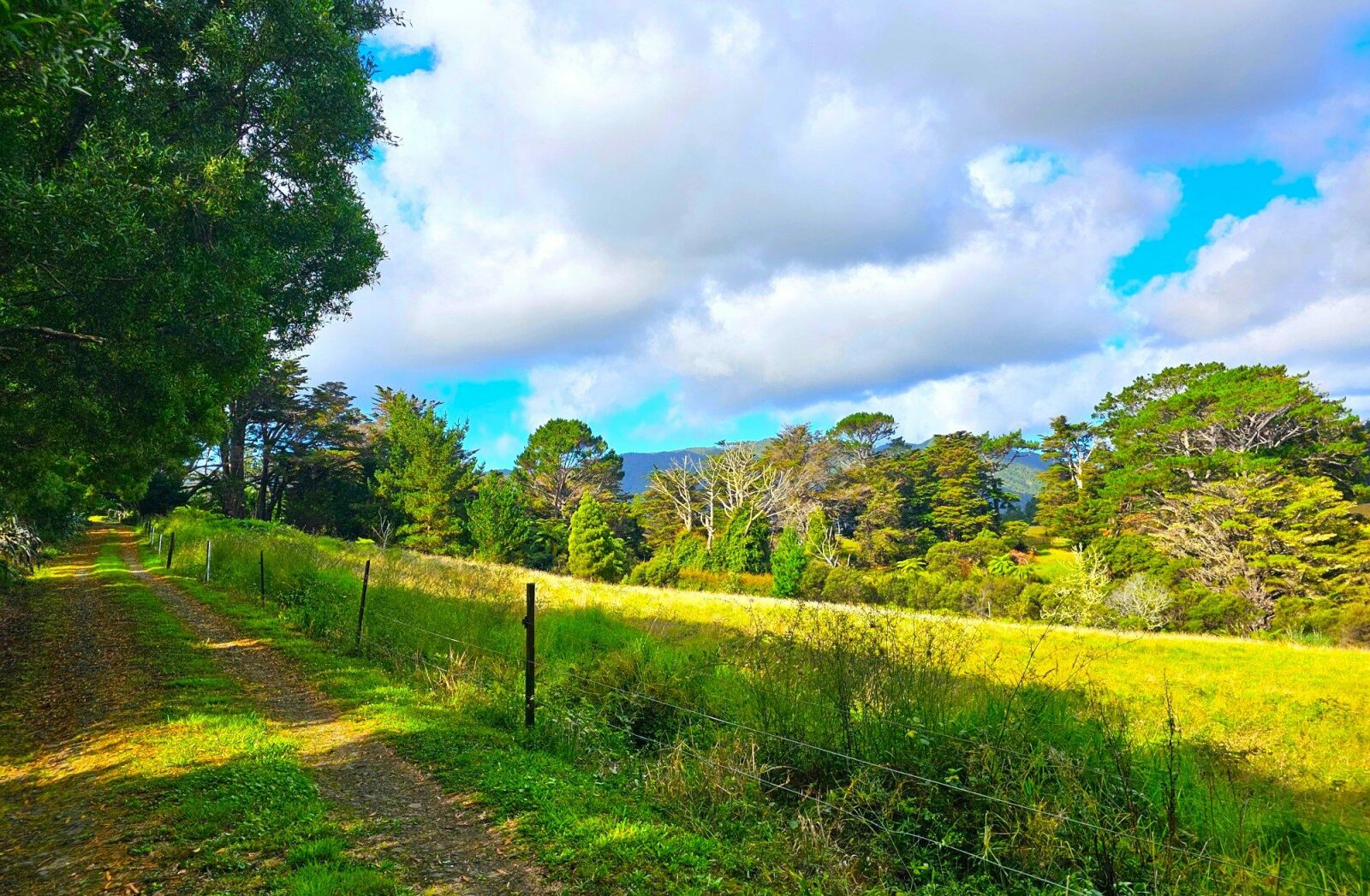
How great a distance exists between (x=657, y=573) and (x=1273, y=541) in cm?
3886

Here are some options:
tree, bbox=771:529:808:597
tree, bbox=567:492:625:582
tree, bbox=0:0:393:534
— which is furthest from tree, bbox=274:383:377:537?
tree, bbox=0:0:393:534

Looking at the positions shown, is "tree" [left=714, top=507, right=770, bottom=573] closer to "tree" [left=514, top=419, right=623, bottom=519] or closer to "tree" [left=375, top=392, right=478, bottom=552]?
"tree" [left=514, top=419, right=623, bottom=519]

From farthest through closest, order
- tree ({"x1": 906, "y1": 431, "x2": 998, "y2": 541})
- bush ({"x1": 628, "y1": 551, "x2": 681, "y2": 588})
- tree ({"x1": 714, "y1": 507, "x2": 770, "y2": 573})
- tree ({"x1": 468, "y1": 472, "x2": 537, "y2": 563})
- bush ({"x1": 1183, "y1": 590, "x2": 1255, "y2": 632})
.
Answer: tree ({"x1": 906, "y1": 431, "x2": 998, "y2": 541}) < bush ({"x1": 628, "y1": 551, "x2": 681, "y2": 588}) < tree ({"x1": 714, "y1": 507, "x2": 770, "y2": 573}) < tree ({"x1": 468, "y1": 472, "x2": 537, "y2": 563}) < bush ({"x1": 1183, "y1": 590, "x2": 1255, "y2": 632})

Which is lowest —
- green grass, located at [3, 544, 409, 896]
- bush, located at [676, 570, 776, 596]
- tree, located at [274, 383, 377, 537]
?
bush, located at [676, 570, 776, 596]

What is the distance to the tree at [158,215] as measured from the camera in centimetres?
690

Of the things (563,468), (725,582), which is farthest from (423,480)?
(725,582)

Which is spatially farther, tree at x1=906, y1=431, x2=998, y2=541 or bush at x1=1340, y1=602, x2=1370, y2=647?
tree at x1=906, y1=431, x2=998, y2=541

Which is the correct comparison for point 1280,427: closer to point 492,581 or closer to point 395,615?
point 492,581

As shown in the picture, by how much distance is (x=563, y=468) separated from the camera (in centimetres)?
6494

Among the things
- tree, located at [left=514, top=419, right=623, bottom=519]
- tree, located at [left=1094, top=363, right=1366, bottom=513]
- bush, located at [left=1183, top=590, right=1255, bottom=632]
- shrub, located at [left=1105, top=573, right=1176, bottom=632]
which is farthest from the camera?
tree, located at [left=514, top=419, right=623, bottom=519]

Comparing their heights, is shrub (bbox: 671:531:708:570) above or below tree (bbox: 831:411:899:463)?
below

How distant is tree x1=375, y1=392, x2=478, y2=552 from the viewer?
47.4 metres

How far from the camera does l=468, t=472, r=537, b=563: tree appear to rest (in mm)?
46531

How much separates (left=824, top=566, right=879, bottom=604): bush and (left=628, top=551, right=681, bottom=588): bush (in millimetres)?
13249
